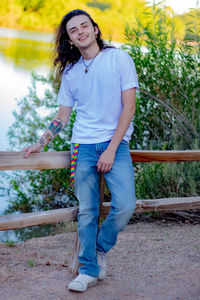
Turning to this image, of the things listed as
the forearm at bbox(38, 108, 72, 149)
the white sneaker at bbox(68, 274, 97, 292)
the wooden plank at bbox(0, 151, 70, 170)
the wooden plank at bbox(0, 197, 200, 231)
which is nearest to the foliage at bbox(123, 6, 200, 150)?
the wooden plank at bbox(0, 197, 200, 231)

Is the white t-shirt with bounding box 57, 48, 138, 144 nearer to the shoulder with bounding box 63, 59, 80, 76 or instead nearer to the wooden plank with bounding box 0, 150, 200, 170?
the shoulder with bounding box 63, 59, 80, 76

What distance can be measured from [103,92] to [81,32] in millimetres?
425

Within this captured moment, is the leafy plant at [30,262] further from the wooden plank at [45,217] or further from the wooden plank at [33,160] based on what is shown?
the wooden plank at [33,160]

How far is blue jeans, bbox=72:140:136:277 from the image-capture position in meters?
2.67

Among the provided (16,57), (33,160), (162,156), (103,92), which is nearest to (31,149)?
(33,160)

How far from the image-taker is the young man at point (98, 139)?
265 centimetres

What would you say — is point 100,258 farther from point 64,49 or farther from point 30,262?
point 64,49

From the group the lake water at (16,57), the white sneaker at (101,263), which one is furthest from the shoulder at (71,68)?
the lake water at (16,57)

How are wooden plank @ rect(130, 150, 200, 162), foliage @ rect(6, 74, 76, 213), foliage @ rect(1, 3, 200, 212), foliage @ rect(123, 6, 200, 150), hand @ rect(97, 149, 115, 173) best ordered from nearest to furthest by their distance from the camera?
hand @ rect(97, 149, 115, 173), wooden plank @ rect(130, 150, 200, 162), foliage @ rect(1, 3, 200, 212), foliage @ rect(123, 6, 200, 150), foliage @ rect(6, 74, 76, 213)

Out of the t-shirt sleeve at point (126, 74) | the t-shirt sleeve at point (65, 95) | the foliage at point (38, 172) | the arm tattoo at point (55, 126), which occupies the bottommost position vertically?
the foliage at point (38, 172)

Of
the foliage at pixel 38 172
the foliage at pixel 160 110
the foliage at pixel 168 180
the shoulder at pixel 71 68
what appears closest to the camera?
the shoulder at pixel 71 68

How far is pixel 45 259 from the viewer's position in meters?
3.40

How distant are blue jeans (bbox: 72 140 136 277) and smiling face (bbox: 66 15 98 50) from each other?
66 centimetres

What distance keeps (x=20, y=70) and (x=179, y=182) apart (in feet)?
25.8
